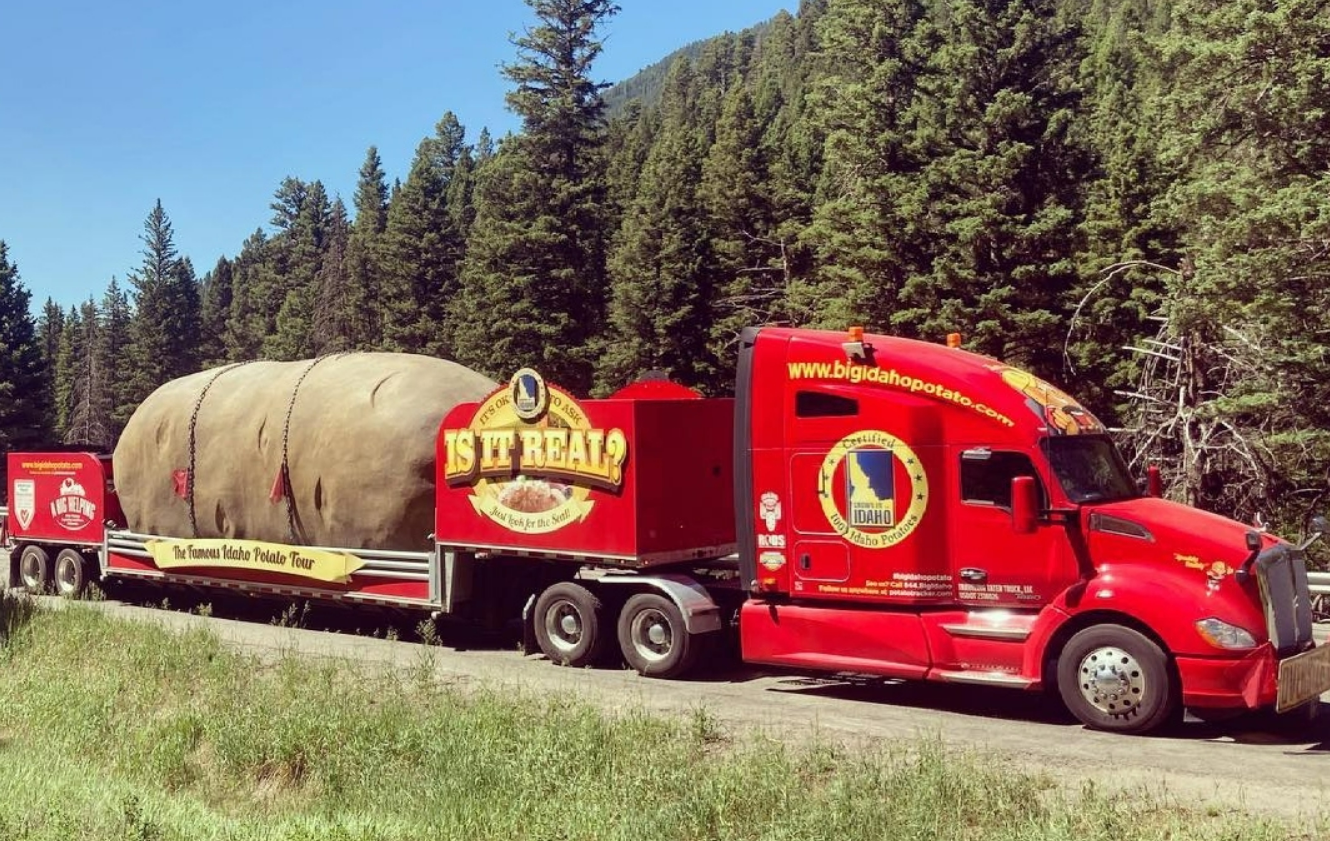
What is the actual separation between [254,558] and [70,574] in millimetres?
6343

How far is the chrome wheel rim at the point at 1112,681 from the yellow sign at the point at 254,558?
9.90 metres

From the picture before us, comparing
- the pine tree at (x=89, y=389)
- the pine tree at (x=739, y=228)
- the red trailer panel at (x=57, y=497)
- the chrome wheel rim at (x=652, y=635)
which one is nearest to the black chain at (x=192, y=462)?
the red trailer panel at (x=57, y=497)

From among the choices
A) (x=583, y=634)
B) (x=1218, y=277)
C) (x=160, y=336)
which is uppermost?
(x=160, y=336)

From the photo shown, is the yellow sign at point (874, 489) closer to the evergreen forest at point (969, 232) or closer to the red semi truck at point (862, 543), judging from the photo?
the red semi truck at point (862, 543)

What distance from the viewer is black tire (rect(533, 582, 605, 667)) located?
13.1 m

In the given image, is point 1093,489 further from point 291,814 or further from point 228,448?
point 228,448

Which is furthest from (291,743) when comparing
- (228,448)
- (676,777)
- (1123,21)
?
(1123,21)

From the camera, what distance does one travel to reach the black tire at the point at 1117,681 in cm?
941

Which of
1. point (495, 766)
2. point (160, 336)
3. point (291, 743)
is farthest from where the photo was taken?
point (160, 336)

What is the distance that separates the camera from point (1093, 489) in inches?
409

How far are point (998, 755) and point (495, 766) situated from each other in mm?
3969

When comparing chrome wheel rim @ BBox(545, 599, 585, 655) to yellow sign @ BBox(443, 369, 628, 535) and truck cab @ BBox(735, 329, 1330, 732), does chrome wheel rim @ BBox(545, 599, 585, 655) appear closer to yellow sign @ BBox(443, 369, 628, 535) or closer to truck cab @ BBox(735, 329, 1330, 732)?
yellow sign @ BBox(443, 369, 628, 535)

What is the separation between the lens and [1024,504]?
10055 millimetres

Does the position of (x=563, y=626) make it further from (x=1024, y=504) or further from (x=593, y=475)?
(x=1024, y=504)
